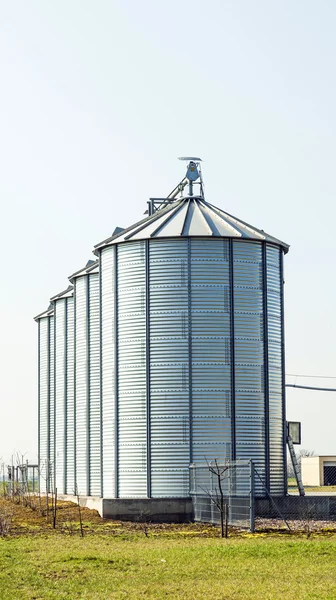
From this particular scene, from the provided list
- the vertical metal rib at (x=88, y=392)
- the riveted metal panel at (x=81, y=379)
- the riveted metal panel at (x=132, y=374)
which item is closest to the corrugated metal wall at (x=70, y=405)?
the riveted metal panel at (x=81, y=379)

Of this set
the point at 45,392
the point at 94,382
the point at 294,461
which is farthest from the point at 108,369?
the point at 45,392

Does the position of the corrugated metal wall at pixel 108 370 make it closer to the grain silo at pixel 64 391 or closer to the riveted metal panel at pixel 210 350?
the riveted metal panel at pixel 210 350

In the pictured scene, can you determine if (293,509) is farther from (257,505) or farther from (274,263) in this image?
(274,263)

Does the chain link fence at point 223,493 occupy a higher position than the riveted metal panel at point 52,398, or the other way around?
the riveted metal panel at point 52,398

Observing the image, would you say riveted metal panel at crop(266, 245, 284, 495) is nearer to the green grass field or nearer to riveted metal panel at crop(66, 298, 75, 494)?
the green grass field

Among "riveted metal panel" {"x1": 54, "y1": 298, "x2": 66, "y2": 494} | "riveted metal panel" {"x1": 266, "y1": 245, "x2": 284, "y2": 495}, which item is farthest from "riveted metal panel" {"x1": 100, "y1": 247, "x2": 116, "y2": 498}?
"riveted metal panel" {"x1": 54, "y1": 298, "x2": 66, "y2": 494}

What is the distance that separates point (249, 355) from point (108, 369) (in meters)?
6.47

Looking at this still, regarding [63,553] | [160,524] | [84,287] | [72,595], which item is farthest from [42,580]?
[84,287]

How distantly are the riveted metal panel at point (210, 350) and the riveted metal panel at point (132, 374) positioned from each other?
2285 millimetres

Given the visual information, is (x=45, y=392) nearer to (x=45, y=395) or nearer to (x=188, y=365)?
(x=45, y=395)

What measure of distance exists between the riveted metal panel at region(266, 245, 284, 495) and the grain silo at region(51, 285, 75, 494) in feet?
47.1

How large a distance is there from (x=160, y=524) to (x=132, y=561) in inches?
547

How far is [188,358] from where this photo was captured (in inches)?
1703

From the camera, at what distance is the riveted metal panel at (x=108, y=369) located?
4509cm
